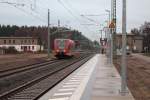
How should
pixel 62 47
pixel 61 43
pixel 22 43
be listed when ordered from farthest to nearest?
pixel 22 43, pixel 61 43, pixel 62 47

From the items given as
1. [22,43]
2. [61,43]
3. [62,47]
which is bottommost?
[62,47]

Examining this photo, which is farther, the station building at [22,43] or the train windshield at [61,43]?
the station building at [22,43]

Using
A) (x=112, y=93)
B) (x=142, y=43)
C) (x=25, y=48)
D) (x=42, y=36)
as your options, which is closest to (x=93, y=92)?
(x=112, y=93)

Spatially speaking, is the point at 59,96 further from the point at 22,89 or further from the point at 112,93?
the point at 22,89

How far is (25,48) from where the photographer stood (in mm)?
158000

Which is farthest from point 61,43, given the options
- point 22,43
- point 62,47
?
point 22,43

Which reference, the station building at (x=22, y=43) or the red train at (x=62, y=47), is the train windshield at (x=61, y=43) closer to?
the red train at (x=62, y=47)

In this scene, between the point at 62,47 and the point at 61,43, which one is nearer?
the point at 62,47

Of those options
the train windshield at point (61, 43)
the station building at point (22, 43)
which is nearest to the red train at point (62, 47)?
the train windshield at point (61, 43)

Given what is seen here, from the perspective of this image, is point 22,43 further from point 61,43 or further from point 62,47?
point 62,47

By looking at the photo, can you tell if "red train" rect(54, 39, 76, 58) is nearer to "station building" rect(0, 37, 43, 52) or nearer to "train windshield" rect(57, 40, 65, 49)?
"train windshield" rect(57, 40, 65, 49)

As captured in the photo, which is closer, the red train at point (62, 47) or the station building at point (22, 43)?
the red train at point (62, 47)

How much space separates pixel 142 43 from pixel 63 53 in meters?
127

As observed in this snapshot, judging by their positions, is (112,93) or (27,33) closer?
(112,93)
